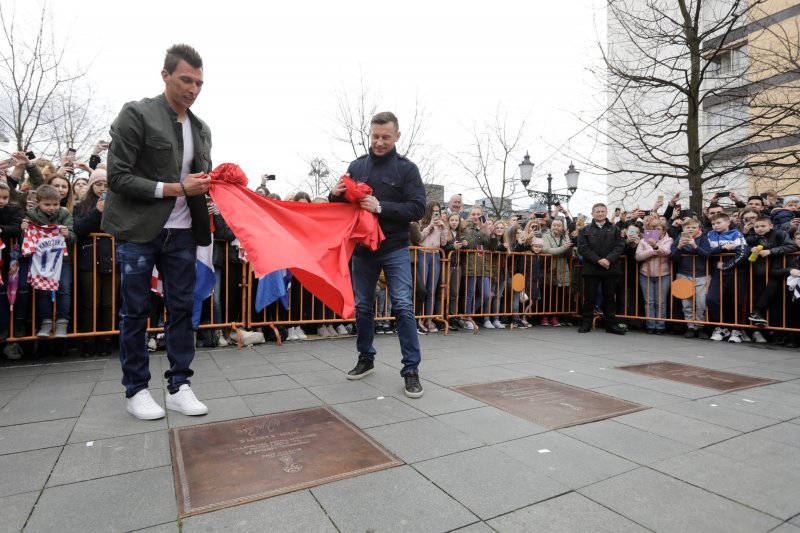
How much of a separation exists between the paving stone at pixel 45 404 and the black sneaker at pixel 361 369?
2.17 m

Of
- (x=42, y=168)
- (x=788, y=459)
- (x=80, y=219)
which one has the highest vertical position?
(x=42, y=168)

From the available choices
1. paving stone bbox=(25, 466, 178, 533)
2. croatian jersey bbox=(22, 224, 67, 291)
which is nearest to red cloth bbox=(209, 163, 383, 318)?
paving stone bbox=(25, 466, 178, 533)

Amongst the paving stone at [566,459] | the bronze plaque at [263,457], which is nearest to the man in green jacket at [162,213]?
the bronze plaque at [263,457]

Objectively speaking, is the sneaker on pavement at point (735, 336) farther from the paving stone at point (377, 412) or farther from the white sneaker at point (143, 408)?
the white sneaker at point (143, 408)

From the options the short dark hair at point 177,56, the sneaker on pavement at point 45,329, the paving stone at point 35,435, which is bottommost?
the paving stone at point 35,435

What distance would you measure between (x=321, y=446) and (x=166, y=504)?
0.91 meters

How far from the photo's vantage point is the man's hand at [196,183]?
3293 millimetres

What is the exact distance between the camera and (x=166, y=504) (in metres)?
2.20

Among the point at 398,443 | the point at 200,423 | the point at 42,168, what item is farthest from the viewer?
the point at 42,168

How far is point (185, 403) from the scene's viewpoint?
3.47 m

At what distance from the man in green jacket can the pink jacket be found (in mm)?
7946

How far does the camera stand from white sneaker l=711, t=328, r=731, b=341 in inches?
316

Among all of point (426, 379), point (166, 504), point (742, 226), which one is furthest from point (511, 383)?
point (742, 226)

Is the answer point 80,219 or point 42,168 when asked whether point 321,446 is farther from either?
point 42,168
